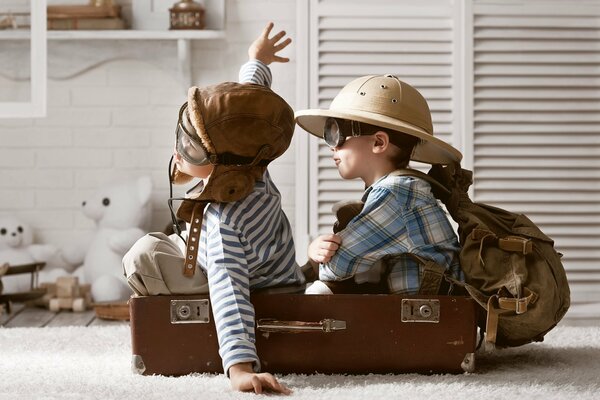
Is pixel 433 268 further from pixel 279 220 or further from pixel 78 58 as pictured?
pixel 78 58

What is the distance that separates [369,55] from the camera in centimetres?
319

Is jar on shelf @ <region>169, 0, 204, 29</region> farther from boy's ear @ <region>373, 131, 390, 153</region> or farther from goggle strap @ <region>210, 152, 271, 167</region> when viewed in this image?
goggle strap @ <region>210, 152, 271, 167</region>

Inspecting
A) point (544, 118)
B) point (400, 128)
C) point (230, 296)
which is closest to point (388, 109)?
point (400, 128)

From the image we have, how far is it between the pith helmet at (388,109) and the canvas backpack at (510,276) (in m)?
0.10

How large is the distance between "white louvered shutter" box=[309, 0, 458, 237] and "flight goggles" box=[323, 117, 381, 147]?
1.15m

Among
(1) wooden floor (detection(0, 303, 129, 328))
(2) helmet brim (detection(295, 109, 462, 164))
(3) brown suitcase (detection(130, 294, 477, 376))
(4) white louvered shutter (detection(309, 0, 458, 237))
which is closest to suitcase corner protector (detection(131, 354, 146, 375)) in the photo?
(3) brown suitcase (detection(130, 294, 477, 376))

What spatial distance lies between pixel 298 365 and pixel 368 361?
0.14m

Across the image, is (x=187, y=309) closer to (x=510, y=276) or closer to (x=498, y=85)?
(x=510, y=276)

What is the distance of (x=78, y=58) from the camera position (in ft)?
11.3

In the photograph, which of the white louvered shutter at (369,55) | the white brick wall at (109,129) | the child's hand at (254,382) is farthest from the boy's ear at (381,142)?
the white brick wall at (109,129)

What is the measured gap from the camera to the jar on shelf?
3.31 m

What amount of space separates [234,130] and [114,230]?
1725 millimetres

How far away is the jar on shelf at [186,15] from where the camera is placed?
3.31 metres

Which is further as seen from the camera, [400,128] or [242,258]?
[400,128]
